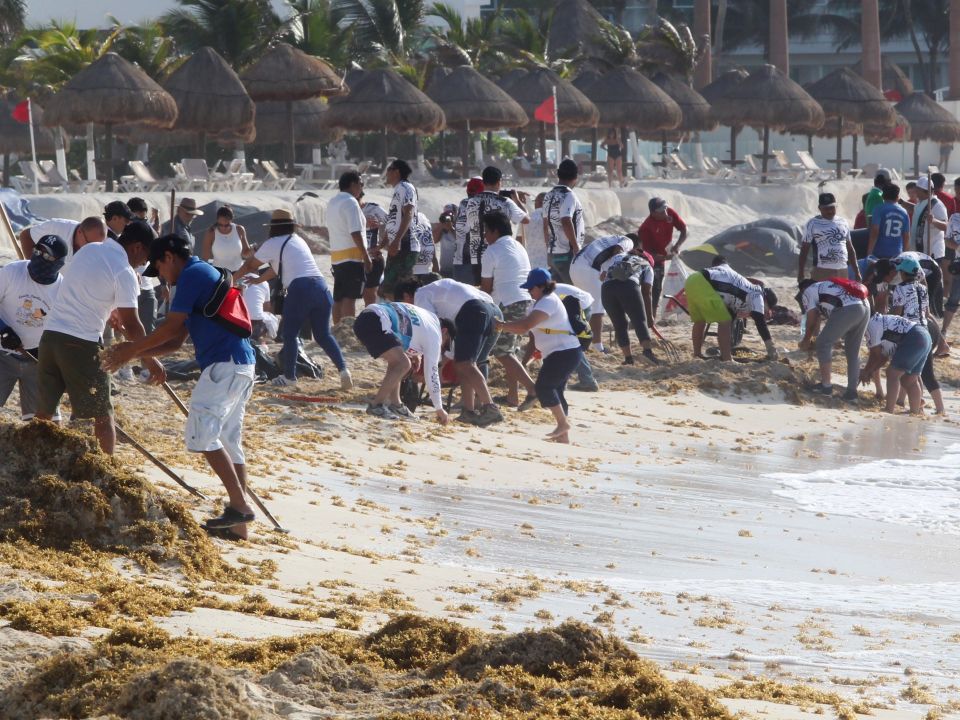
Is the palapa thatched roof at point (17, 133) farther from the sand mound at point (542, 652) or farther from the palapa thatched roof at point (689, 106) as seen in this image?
the sand mound at point (542, 652)

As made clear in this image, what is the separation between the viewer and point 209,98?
2567 centimetres

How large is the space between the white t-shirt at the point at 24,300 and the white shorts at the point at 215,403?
165 centimetres

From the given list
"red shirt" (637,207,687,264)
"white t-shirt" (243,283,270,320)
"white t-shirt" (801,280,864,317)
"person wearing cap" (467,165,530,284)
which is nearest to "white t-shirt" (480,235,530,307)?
"person wearing cap" (467,165,530,284)

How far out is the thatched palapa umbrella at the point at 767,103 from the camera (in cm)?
3219

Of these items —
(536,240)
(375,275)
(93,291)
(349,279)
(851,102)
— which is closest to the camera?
(93,291)

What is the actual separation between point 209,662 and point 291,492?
3.71 m

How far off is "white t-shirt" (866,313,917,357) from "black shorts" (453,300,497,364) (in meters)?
4.12

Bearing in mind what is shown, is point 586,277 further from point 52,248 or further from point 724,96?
point 724,96

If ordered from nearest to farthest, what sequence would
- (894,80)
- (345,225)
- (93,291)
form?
1. (93,291)
2. (345,225)
3. (894,80)

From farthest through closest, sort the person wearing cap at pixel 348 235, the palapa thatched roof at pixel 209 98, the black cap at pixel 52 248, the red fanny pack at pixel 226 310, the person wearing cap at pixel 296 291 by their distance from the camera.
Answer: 1. the palapa thatched roof at pixel 209 98
2. the person wearing cap at pixel 348 235
3. the person wearing cap at pixel 296 291
4. the black cap at pixel 52 248
5. the red fanny pack at pixel 226 310

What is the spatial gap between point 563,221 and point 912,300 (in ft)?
9.99

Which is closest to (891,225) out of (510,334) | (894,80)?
(510,334)

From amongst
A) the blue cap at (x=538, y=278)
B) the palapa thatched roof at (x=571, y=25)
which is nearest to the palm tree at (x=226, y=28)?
the palapa thatched roof at (x=571, y=25)

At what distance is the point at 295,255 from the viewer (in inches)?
424
